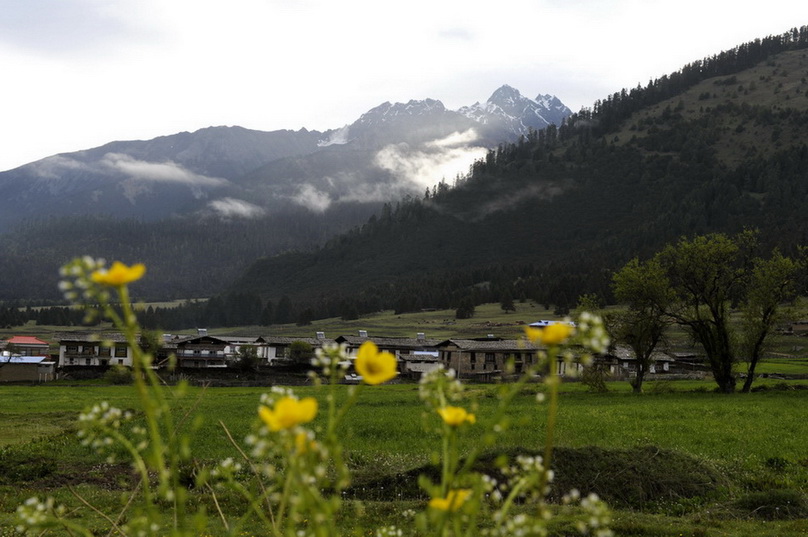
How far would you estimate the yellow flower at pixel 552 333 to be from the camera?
1973 millimetres

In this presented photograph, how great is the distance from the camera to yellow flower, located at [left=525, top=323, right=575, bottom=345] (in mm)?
1973

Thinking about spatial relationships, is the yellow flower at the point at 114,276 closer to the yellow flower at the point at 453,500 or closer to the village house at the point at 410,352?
the yellow flower at the point at 453,500

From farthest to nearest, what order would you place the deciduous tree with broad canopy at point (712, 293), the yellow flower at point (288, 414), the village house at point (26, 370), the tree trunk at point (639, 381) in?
the village house at point (26, 370), the tree trunk at point (639, 381), the deciduous tree with broad canopy at point (712, 293), the yellow flower at point (288, 414)

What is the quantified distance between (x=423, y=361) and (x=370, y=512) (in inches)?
3832

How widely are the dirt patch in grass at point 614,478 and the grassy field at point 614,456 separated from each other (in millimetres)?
40

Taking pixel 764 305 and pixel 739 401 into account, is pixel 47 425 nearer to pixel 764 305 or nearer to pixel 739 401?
pixel 739 401

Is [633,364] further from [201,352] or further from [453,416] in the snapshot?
[453,416]

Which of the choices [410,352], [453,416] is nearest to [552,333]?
[453,416]

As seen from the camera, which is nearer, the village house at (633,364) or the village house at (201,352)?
the village house at (633,364)

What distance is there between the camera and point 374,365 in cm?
216

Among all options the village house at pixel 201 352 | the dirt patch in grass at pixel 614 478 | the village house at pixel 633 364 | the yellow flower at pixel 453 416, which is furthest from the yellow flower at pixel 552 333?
the village house at pixel 201 352

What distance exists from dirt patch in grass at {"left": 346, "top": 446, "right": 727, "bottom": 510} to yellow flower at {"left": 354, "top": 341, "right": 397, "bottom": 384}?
17302 mm

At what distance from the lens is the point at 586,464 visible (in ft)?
66.9

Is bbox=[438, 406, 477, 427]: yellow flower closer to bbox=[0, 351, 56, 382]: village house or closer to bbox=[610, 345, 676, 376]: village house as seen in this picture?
bbox=[0, 351, 56, 382]: village house
